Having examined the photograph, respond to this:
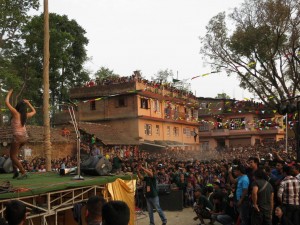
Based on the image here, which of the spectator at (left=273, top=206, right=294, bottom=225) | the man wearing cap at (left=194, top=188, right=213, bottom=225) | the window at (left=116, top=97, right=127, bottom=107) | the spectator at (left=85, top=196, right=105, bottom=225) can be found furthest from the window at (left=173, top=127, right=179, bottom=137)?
the spectator at (left=85, top=196, right=105, bottom=225)

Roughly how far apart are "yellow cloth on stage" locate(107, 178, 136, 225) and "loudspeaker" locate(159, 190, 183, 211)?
17.8 feet

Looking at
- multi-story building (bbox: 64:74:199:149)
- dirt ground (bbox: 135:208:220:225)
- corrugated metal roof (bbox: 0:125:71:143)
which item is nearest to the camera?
dirt ground (bbox: 135:208:220:225)

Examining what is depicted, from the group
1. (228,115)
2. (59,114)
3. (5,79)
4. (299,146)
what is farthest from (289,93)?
(228,115)

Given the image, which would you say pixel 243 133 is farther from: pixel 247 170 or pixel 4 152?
pixel 247 170

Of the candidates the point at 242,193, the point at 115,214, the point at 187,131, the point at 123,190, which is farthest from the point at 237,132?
the point at 115,214

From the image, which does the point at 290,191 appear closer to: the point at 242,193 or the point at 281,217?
the point at 281,217

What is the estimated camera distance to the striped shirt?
8.62 m

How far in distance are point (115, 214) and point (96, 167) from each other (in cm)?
576

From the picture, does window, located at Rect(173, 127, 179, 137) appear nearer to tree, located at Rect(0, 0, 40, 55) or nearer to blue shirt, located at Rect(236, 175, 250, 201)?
tree, located at Rect(0, 0, 40, 55)

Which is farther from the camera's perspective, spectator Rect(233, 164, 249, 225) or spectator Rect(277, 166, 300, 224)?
spectator Rect(233, 164, 249, 225)

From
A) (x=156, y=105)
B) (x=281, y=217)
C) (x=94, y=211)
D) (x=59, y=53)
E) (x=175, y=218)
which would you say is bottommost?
(x=175, y=218)

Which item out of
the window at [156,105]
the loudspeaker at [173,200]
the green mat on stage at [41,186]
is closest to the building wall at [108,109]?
the window at [156,105]

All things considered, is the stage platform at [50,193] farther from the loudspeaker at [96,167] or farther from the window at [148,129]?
the window at [148,129]

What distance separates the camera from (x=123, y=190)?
32.2 feet
